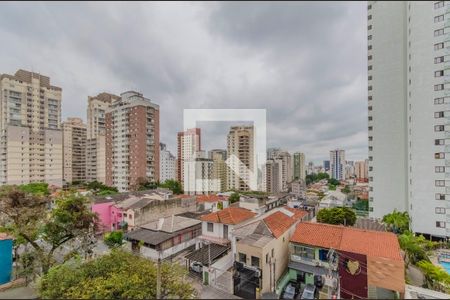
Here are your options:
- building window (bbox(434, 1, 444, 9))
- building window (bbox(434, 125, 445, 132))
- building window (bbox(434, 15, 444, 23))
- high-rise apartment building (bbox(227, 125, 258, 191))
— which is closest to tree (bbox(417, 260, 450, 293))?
building window (bbox(434, 125, 445, 132))

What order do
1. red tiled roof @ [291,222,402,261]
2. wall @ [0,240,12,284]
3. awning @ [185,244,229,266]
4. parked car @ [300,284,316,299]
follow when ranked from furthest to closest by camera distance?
1. awning @ [185,244,229,266]
2. wall @ [0,240,12,284]
3. red tiled roof @ [291,222,402,261]
4. parked car @ [300,284,316,299]

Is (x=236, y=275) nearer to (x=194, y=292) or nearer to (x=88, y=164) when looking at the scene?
(x=194, y=292)

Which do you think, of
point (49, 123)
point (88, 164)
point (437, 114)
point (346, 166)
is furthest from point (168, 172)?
point (346, 166)

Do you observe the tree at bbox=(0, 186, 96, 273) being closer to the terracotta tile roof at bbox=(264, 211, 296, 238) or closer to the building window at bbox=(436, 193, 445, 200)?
the terracotta tile roof at bbox=(264, 211, 296, 238)

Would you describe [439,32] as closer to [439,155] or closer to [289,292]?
[439,155]

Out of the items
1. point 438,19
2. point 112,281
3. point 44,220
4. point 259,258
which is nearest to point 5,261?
point 44,220

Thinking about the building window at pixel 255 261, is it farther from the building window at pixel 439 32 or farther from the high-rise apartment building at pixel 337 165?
the high-rise apartment building at pixel 337 165
